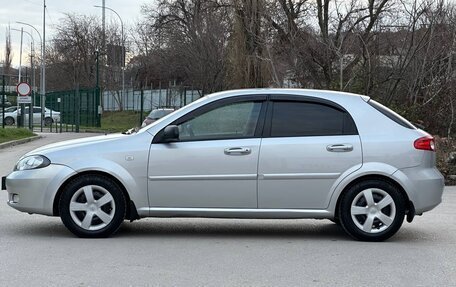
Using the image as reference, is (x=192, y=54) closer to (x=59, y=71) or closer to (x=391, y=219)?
(x=391, y=219)

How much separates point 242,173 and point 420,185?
1.91 meters

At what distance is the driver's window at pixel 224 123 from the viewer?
6.73 metres

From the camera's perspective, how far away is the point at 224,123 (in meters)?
6.78

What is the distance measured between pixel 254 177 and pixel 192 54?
26941 mm

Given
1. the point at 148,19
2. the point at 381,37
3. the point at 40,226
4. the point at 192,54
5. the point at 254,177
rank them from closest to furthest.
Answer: the point at 254,177 < the point at 40,226 < the point at 381,37 < the point at 192,54 < the point at 148,19

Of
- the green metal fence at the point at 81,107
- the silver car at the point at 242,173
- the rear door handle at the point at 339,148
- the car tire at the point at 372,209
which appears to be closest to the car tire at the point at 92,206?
the silver car at the point at 242,173

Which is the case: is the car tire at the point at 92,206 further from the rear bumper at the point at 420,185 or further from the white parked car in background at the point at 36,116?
the white parked car in background at the point at 36,116

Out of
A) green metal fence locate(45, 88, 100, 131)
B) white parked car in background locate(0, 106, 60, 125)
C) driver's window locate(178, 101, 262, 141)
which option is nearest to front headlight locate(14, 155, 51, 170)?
driver's window locate(178, 101, 262, 141)

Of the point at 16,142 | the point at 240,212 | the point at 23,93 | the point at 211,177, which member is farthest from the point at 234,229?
the point at 23,93

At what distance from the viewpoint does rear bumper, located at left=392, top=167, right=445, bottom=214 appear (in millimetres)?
6621

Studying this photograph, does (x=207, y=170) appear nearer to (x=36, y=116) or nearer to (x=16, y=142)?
(x=16, y=142)

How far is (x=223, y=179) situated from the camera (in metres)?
6.61

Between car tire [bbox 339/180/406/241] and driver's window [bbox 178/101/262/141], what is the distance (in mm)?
1294

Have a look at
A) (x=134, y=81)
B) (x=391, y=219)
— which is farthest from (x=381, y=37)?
(x=134, y=81)
